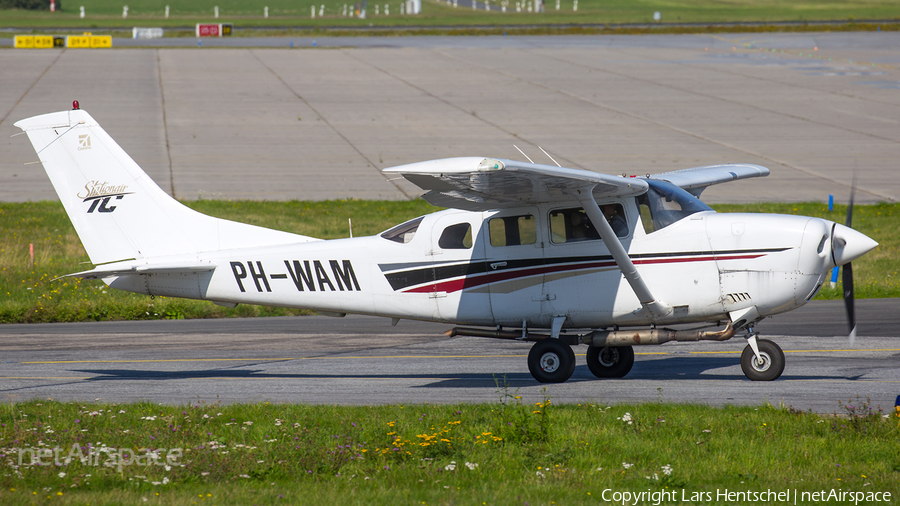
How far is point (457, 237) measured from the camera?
1177 cm

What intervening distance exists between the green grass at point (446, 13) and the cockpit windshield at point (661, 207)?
7396cm

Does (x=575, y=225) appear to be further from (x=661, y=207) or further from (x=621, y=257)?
(x=661, y=207)

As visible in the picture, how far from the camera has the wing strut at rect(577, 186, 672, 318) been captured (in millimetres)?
10562

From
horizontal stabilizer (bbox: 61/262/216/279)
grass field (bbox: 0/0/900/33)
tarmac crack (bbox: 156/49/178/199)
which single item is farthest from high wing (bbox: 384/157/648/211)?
grass field (bbox: 0/0/900/33)

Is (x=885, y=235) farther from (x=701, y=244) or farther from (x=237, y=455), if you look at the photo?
(x=237, y=455)

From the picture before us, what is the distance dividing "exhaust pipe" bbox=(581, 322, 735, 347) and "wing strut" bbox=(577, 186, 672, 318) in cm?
30

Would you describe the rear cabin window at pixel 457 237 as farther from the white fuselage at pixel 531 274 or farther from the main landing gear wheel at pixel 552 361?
the main landing gear wheel at pixel 552 361

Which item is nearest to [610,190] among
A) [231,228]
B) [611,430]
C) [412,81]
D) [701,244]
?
[701,244]

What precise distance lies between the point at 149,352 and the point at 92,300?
4.73 m

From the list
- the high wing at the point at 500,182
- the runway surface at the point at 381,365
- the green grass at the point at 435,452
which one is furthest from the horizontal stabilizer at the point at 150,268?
the high wing at the point at 500,182

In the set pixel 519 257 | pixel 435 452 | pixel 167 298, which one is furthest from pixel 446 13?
pixel 435 452

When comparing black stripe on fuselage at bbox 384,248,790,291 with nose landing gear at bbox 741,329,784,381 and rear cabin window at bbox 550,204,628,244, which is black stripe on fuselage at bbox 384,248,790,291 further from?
nose landing gear at bbox 741,329,784,381

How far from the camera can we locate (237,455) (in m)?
7.89

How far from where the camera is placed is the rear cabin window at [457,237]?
11734 millimetres
